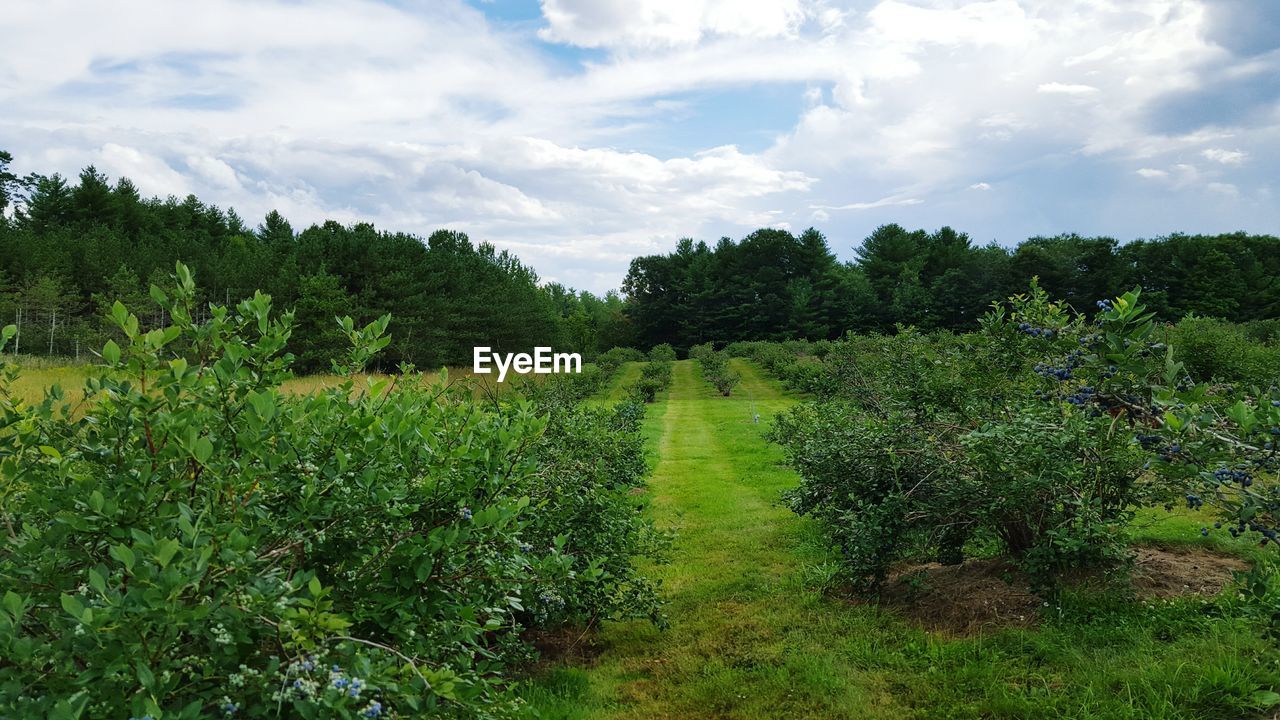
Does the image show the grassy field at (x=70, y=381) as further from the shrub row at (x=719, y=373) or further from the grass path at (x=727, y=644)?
the shrub row at (x=719, y=373)

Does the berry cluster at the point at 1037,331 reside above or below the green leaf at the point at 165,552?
above

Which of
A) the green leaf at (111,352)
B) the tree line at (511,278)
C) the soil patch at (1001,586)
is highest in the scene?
the tree line at (511,278)

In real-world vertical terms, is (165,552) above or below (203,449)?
below

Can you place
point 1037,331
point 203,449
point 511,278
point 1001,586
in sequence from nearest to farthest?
point 203,449 < point 1037,331 < point 1001,586 < point 511,278

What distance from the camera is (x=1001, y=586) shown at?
537 centimetres

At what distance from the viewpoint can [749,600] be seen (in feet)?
19.9

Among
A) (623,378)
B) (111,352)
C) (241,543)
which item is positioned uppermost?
(111,352)

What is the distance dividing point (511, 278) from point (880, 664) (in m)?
52.1

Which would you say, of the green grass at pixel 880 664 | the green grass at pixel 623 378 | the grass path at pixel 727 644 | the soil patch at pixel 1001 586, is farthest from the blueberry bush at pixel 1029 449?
the green grass at pixel 623 378

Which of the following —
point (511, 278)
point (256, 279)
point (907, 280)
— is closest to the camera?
point (256, 279)

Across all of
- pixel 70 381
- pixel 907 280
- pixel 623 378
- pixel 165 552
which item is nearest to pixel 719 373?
pixel 623 378

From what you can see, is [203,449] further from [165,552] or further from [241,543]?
[165,552]

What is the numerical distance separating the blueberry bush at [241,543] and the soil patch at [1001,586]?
3.39 metres

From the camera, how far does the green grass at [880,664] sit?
3.80 meters
